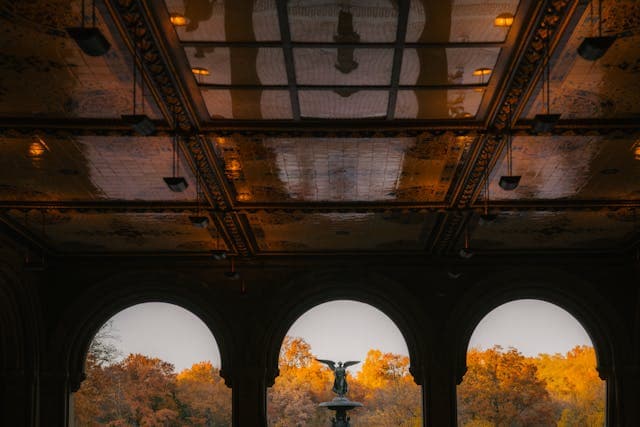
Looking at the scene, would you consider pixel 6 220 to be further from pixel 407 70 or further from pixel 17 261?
pixel 407 70

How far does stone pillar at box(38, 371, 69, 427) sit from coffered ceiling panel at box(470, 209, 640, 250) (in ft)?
31.1

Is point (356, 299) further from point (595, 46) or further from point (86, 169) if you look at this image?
point (595, 46)

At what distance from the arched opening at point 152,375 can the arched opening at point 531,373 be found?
24.4 feet

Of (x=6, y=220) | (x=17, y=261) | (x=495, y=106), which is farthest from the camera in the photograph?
(x=17, y=261)

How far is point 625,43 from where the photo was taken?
448 inches

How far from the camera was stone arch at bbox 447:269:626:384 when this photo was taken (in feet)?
77.6

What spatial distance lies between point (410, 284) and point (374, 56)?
12.5 m

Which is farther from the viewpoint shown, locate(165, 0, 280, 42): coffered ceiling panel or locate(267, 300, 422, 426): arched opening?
locate(267, 300, 422, 426): arched opening

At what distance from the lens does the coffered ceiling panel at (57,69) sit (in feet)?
34.9

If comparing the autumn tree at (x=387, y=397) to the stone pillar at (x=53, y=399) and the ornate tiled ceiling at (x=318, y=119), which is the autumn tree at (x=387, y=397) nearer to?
the ornate tiled ceiling at (x=318, y=119)

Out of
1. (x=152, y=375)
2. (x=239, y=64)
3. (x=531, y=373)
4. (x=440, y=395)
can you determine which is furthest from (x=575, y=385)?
(x=239, y=64)

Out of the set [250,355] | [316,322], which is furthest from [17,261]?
[316,322]

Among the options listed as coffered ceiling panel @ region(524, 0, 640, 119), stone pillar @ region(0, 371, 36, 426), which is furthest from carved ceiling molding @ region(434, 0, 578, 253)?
stone pillar @ region(0, 371, 36, 426)

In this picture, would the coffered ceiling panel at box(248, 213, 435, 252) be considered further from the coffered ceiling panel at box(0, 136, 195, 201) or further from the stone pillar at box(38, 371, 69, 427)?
the stone pillar at box(38, 371, 69, 427)
